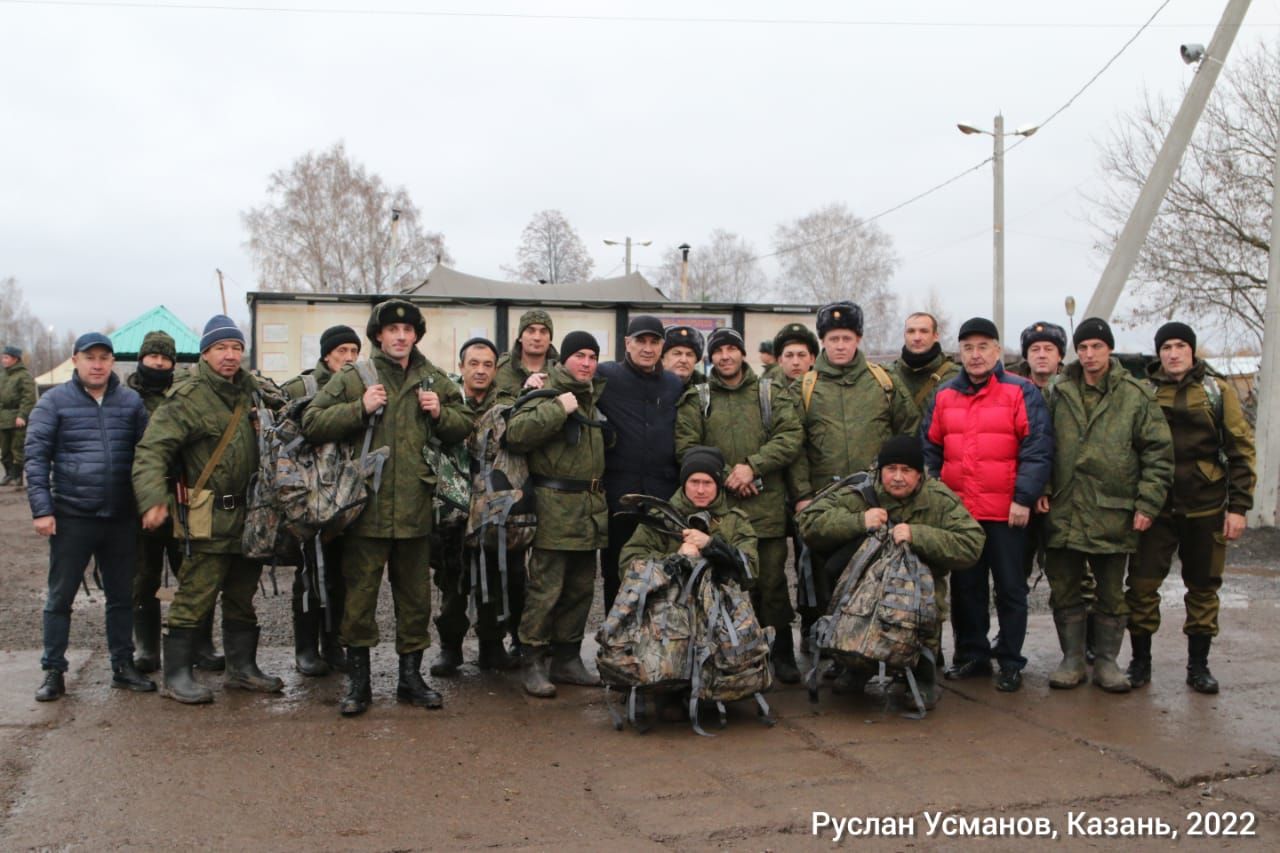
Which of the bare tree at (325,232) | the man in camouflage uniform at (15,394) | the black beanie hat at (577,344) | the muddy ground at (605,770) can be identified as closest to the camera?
the muddy ground at (605,770)

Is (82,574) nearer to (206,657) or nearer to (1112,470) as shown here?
(206,657)

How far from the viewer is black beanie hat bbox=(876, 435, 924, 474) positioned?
516cm

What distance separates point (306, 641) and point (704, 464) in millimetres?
2614

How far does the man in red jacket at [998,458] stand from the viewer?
17.9ft

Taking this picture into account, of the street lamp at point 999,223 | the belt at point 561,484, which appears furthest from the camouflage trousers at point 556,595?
the street lamp at point 999,223

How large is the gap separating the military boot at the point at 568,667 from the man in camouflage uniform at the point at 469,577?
1.20 feet

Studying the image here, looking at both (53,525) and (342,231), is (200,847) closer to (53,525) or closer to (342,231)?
(53,525)

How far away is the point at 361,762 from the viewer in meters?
4.37

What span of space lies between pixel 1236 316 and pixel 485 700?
1830 centimetres

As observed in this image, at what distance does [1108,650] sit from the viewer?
5562 millimetres

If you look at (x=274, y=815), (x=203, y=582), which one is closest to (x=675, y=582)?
(x=274, y=815)

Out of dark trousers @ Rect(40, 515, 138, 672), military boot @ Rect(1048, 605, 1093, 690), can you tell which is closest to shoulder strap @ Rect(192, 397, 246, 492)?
dark trousers @ Rect(40, 515, 138, 672)

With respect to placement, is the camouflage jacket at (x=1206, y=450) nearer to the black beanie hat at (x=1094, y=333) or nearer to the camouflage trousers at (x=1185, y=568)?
the camouflage trousers at (x=1185, y=568)

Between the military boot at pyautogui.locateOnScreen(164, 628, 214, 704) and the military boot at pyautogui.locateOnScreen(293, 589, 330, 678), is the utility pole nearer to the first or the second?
the military boot at pyautogui.locateOnScreen(293, 589, 330, 678)
